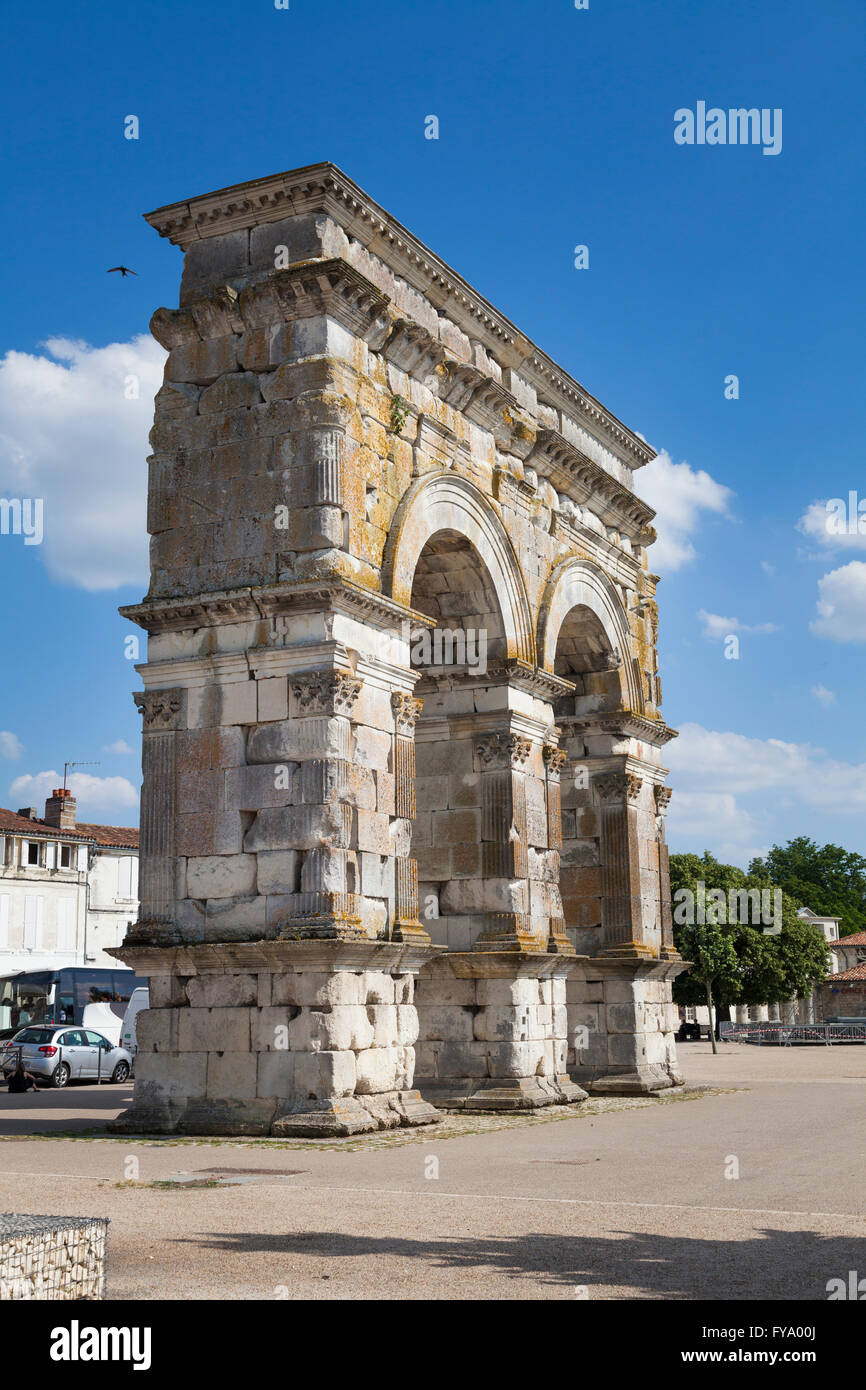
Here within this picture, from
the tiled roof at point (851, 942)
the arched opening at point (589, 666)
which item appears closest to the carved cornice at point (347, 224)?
the arched opening at point (589, 666)

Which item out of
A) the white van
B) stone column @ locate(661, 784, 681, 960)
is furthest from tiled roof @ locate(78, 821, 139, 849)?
stone column @ locate(661, 784, 681, 960)

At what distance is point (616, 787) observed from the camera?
79.2 feet

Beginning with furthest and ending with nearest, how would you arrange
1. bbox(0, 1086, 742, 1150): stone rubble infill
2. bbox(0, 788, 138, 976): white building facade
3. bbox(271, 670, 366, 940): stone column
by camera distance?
bbox(0, 788, 138, 976): white building facade < bbox(271, 670, 366, 940): stone column < bbox(0, 1086, 742, 1150): stone rubble infill

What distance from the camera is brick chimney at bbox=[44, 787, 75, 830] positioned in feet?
181

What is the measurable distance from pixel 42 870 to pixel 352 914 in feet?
129

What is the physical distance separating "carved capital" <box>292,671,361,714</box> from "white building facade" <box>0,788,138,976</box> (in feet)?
117

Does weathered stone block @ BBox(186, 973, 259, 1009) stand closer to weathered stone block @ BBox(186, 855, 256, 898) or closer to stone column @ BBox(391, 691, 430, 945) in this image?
weathered stone block @ BBox(186, 855, 256, 898)

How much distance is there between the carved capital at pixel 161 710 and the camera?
52.9ft

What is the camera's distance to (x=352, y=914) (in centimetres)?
1502

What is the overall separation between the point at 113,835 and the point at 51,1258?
54464mm

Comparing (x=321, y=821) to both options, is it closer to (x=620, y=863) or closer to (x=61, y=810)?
(x=620, y=863)

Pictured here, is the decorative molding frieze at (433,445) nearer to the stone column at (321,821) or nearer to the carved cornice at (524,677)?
the carved cornice at (524,677)

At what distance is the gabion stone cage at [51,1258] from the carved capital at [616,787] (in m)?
19.1

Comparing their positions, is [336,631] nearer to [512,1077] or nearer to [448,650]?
[448,650]
